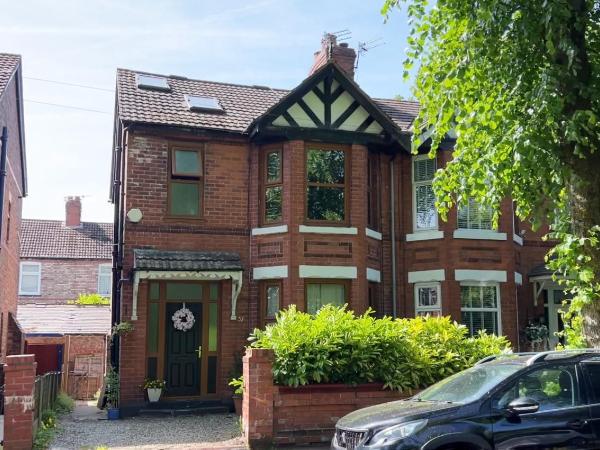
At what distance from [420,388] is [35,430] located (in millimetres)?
6023

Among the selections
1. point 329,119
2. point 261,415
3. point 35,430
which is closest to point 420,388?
point 261,415

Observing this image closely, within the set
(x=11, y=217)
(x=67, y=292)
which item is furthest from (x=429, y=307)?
(x=67, y=292)

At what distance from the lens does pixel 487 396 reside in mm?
6930

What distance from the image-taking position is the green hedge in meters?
10.3

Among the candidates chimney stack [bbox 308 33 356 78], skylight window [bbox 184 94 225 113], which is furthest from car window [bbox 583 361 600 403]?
chimney stack [bbox 308 33 356 78]

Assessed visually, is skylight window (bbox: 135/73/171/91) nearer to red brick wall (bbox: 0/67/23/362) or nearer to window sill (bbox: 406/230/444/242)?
red brick wall (bbox: 0/67/23/362)

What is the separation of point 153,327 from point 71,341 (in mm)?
13198

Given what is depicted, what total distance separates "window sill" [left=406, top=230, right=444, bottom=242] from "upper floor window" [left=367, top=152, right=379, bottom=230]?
0.84 m

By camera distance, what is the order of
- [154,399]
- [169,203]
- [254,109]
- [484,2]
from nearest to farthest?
1. [484,2]
2. [154,399]
3. [169,203]
4. [254,109]

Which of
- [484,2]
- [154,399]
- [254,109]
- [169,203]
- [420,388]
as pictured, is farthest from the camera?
[254,109]

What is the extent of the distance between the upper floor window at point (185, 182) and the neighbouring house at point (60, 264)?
2104cm

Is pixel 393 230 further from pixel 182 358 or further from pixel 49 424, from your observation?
pixel 49 424

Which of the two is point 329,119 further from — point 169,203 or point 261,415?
point 261,415

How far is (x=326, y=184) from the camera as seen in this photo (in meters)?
15.4
